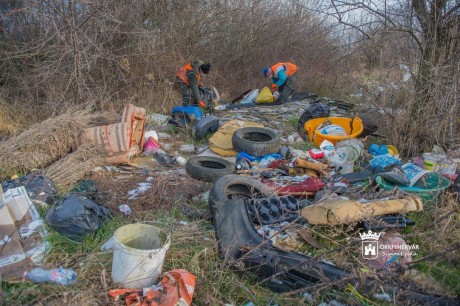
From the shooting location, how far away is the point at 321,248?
3.17 metres

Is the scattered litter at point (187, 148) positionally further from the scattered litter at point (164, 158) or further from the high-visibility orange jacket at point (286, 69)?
the high-visibility orange jacket at point (286, 69)

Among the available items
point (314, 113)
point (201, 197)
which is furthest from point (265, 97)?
point (201, 197)

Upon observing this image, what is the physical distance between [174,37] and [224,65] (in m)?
2.07

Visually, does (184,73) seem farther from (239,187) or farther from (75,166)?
(239,187)

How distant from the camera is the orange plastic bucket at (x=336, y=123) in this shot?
573 cm

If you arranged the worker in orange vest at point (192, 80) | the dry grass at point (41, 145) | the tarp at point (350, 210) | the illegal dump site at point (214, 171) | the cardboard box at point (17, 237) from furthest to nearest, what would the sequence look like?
1. the worker in orange vest at point (192, 80)
2. the dry grass at point (41, 145)
3. the tarp at point (350, 210)
4. the cardboard box at point (17, 237)
5. the illegal dump site at point (214, 171)

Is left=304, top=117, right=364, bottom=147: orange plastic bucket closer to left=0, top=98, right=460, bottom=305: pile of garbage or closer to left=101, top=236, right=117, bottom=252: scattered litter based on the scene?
left=0, top=98, right=460, bottom=305: pile of garbage

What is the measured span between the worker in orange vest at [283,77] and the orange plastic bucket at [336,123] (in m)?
2.49

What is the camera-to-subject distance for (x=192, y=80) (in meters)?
8.18

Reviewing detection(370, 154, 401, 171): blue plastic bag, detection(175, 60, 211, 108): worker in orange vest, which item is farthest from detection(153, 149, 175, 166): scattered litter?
detection(175, 60, 211, 108): worker in orange vest

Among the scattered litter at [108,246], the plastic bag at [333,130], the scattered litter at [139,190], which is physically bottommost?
the scattered litter at [139,190]

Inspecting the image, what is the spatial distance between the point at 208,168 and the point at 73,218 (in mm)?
1940

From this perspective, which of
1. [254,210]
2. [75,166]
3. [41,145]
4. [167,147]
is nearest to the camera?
[254,210]

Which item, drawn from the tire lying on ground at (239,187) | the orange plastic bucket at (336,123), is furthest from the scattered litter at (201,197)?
the orange plastic bucket at (336,123)
